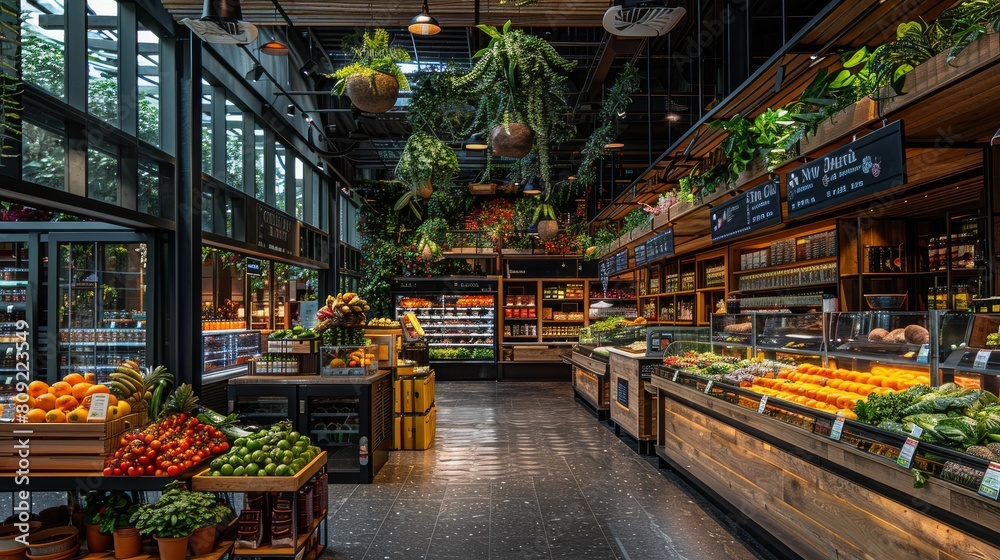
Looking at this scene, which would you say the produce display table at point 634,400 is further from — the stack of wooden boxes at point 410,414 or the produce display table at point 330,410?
the produce display table at point 330,410

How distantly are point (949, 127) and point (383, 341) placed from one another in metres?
5.40

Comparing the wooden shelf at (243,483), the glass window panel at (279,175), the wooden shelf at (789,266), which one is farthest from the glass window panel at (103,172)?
the wooden shelf at (789,266)

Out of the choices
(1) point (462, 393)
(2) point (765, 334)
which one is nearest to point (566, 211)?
(1) point (462, 393)

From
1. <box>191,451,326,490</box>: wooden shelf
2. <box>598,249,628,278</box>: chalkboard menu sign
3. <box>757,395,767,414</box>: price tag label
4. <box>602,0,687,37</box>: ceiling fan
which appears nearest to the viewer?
<box>191,451,326,490</box>: wooden shelf

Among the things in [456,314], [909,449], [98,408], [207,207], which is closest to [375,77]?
[98,408]

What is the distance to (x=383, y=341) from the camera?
7.15m

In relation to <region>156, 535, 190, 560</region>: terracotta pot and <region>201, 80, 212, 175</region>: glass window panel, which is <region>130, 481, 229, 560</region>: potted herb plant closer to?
<region>156, 535, 190, 560</region>: terracotta pot

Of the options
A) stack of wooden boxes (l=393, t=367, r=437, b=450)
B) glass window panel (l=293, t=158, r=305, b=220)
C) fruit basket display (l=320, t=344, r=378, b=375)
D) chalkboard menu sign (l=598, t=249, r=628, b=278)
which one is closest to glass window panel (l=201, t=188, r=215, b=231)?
fruit basket display (l=320, t=344, r=378, b=375)

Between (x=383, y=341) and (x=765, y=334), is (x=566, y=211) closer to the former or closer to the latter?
(x=383, y=341)

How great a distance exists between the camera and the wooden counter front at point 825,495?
2371mm

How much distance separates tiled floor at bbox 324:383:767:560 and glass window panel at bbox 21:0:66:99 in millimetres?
3807

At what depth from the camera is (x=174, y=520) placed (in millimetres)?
3020

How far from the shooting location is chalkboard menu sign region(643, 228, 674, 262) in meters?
7.39

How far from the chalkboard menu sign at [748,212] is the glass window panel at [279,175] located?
→ 7114 mm
